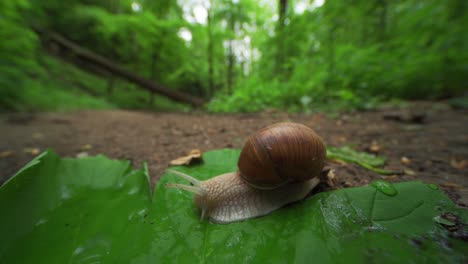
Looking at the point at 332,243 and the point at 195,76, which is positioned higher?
the point at 195,76

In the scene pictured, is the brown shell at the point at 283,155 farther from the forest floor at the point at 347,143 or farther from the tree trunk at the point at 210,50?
the tree trunk at the point at 210,50

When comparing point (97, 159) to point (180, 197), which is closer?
point (180, 197)

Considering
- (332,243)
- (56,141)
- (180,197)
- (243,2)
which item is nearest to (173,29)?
(243,2)

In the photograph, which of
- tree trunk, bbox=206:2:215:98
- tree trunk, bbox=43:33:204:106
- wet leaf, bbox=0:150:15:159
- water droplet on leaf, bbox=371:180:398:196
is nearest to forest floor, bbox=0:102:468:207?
wet leaf, bbox=0:150:15:159

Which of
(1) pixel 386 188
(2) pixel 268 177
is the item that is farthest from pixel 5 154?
(1) pixel 386 188

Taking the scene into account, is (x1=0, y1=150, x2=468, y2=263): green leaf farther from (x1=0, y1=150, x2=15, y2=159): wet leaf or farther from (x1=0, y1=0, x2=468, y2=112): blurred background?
(x1=0, y1=0, x2=468, y2=112): blurred background

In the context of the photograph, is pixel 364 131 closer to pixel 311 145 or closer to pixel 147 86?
pixel 311 145

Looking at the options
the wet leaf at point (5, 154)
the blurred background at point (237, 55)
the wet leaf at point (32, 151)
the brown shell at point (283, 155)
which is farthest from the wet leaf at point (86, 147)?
the blurred background at point (237, 55)

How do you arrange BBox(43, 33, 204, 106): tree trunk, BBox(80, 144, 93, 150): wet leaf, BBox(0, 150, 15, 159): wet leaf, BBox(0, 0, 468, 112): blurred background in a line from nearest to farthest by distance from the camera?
BBox(0, 150, 15, 159): wet leaf < BBox(80, 144, 93, 150): wet leaf < BBox(0, 0, 468, 112): blurred background < BBox(43, 33, 204, 106): tree trunk
